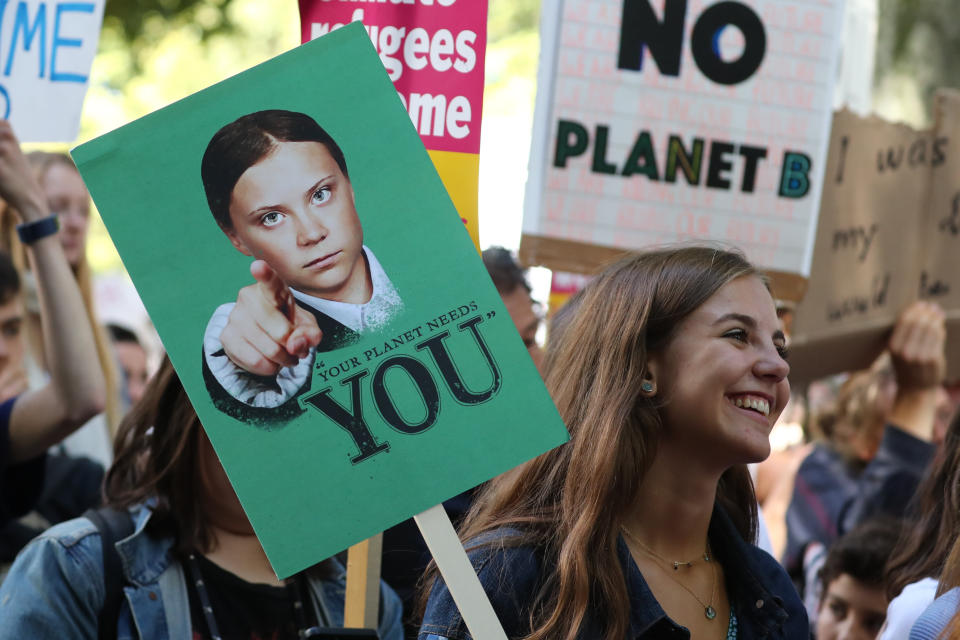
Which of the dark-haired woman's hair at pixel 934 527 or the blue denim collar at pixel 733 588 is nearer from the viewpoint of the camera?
the blue denim collar at pixel 733 588

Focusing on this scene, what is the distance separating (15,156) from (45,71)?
0.32 meters

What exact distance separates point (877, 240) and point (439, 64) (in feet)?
7.14

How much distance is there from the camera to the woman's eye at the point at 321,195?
6.46 feet

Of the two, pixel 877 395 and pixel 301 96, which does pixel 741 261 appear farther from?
pixel 877 395

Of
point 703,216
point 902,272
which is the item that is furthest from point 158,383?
point 902,272

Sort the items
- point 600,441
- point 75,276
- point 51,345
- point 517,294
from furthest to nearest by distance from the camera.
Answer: point 75,276 → point 517,294 → point 51,345 → point 600,441

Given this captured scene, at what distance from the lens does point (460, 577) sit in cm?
191

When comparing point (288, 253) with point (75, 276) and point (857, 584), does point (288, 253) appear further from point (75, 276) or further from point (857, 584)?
point (75, 276)

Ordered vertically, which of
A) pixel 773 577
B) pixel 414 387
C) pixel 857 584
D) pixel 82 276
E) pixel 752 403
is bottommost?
pixel 857 584

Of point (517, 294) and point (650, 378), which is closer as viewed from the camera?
point (650, 378)

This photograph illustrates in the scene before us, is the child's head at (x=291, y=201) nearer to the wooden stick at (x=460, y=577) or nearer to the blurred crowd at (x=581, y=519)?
the wooden stick at (x=460, y=577)

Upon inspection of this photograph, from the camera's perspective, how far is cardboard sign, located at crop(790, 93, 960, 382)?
161 inches

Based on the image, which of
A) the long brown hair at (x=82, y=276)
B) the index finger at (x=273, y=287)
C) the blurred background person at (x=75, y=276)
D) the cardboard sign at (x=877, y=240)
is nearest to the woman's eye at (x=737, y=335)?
the index finger at (x=273, y=287)

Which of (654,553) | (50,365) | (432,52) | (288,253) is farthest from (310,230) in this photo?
(50,365)
